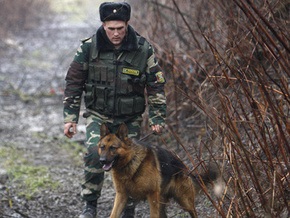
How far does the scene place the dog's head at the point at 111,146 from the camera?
444 centimetres

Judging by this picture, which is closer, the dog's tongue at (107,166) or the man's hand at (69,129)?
the dog's tongue at (107,166)

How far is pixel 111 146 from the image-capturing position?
4.52 meters

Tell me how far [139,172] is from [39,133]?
448 centimetres

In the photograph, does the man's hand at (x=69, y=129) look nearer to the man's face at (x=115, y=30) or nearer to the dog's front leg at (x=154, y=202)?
the man's face at (x=115, y=30)

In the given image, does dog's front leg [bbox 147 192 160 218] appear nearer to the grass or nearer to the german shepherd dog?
the german shepherd dog

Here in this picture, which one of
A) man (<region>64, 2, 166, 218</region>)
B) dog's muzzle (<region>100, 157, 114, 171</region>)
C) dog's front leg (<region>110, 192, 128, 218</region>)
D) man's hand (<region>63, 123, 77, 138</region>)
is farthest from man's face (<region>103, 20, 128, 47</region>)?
dog's front leg (<region>110, 192, 128, 218</region>)

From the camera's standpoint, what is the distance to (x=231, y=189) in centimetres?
373

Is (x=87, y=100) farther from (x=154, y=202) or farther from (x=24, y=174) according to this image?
(x=24, y=174)

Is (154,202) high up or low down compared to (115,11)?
down

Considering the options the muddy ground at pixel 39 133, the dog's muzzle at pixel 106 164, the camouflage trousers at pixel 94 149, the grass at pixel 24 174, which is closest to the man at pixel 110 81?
the camouflage trousers at pixel 94 149

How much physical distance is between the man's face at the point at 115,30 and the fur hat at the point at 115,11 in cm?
4

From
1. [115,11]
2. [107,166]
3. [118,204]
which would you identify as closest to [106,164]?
[107,166]

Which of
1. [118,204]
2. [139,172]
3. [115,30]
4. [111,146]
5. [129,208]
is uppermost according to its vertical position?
[115,30]

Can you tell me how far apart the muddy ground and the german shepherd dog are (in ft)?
1.33
